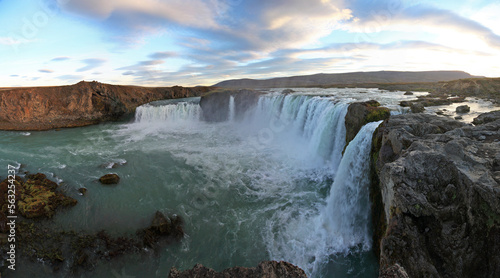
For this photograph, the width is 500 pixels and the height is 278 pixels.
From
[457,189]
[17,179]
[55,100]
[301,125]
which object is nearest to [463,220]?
[457,189]

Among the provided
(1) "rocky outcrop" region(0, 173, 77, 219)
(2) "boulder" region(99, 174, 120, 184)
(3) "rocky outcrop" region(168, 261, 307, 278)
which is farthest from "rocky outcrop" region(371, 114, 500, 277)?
(2) "boulder" region(99, 174, 120, 184)

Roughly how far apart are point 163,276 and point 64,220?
5.33 meters

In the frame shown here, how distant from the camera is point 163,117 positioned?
29.6 metres

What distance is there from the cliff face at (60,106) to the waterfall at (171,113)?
5.57m

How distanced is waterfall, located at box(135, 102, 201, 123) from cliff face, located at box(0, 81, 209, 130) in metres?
5.57

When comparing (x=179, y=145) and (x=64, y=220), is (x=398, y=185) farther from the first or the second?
(x=179, y=145)

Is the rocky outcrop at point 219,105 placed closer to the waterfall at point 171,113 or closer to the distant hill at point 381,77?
the waterfall at point 171,113

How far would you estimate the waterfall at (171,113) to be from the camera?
29578 millimetres

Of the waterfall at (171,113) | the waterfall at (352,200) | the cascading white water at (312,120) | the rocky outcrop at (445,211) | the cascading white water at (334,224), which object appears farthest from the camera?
the waterfall at (171,113)

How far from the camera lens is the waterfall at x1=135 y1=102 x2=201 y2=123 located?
97.0 feet

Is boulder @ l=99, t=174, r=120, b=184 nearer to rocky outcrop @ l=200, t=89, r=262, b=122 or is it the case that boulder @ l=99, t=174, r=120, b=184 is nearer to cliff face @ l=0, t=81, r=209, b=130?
rocky outcrop @ l=200, t=89, r=262, b=122

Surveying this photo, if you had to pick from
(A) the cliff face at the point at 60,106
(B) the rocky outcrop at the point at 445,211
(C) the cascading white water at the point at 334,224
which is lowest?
(C) the cascading white water at the point at 334,224

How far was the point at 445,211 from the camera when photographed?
155 inches

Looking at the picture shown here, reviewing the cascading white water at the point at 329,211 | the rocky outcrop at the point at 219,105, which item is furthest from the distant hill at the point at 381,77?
the cascading white water at the point at 329,211
